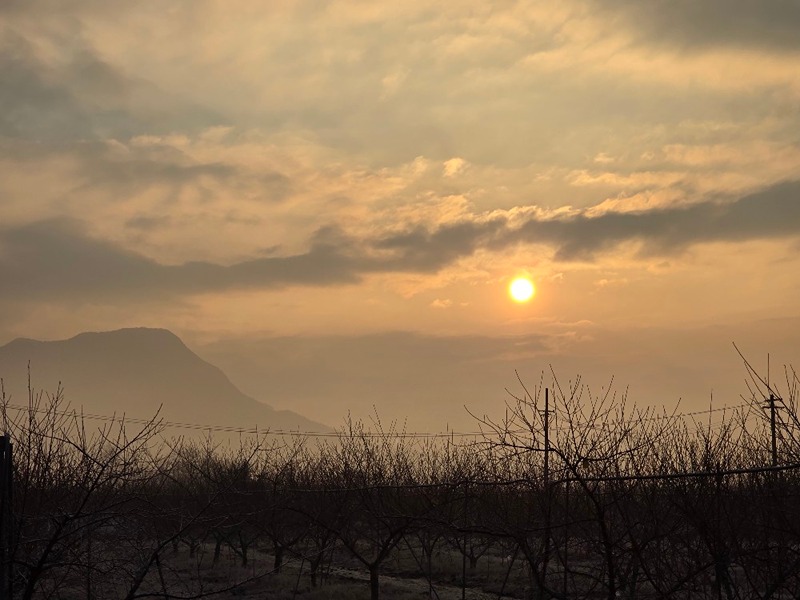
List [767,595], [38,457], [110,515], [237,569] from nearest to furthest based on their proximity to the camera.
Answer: [767,595], [110,515], [38,457], [237,569]

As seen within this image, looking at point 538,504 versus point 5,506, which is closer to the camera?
point 5,506

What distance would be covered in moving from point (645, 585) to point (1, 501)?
14.7 m

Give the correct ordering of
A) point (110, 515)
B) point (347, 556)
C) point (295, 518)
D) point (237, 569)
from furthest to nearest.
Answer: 1. point (347, 556)
2. point (237, 569)
3. point (295, 518)
4. point (110, 515)

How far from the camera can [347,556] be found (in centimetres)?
2914

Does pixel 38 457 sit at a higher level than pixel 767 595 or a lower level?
higher

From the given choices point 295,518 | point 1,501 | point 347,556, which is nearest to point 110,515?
point 1,501

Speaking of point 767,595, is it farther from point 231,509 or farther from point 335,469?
point 231,509

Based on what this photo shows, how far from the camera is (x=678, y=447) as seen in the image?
11406mm

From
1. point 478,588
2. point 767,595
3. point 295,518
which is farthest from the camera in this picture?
point 295,518

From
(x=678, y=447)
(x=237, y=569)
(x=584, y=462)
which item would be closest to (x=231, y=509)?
(x=237, y=569)

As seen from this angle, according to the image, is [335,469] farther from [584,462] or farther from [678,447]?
[584,462]

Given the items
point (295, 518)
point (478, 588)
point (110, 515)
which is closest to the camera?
point (110, 515)

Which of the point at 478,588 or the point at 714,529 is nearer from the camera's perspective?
the point at 714,529

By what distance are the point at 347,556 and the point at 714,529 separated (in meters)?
A: 22.5
